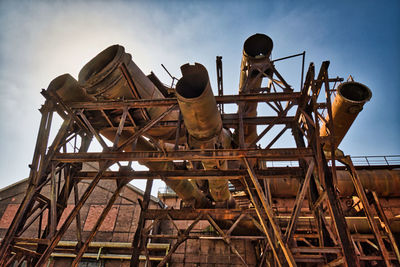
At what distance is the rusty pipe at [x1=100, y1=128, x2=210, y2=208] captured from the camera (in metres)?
5.72

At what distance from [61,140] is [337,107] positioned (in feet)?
20.9

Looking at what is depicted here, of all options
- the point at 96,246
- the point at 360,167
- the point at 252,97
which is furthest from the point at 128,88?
the point at 360,167

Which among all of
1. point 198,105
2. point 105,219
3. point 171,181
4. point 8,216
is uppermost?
point 8,216

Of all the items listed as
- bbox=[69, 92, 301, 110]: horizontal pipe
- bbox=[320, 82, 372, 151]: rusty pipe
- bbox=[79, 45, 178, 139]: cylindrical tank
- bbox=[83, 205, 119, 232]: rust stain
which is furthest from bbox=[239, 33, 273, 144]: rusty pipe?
bbox=[83, 205, 119, 232]: rust stain

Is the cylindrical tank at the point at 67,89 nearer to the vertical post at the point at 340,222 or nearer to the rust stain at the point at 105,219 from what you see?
the vertical post at the point at 340,222

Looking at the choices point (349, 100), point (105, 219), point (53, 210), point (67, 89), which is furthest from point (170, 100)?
point (105, 219)

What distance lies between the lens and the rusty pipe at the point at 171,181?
18.8 ft

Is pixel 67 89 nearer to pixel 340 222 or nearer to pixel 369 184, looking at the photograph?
pixel 340 222

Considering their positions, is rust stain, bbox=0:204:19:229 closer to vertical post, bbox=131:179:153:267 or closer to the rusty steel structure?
the rusty steel structure

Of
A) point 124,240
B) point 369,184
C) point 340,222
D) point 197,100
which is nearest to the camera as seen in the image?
point 340,222

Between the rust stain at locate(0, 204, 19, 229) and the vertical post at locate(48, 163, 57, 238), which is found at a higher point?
the rust stain at locate(0, 204, 19, 229)

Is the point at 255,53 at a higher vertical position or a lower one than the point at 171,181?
higher

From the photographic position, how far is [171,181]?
22.0 ft

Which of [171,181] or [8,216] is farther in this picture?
[8,216]
